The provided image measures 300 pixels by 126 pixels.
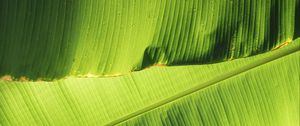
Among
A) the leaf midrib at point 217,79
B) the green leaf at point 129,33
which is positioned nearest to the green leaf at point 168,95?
the leaf midrib at point 217,79

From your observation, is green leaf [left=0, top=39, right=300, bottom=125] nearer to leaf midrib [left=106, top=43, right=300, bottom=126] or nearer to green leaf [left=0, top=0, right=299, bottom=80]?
leaf midrib [left=106, top=43, right=300, bottom=126]

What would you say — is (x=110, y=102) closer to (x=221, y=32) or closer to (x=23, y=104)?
(x=23, y=104)

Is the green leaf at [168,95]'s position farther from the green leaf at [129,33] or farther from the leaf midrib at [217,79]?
the green leaf at [129,33]

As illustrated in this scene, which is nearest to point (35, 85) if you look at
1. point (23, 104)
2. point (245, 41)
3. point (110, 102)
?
point (23, 104)

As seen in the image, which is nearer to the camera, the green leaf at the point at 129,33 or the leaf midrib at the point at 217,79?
the green leaf at the point at 129,33

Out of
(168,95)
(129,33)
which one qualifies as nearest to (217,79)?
(168,95)

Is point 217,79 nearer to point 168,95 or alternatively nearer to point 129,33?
point 168,95

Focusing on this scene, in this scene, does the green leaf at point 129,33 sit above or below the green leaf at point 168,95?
above
